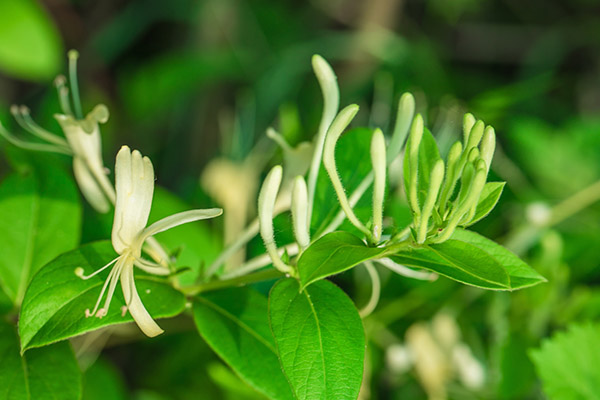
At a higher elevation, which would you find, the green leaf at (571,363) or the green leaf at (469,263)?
the green leaf at (469,263)

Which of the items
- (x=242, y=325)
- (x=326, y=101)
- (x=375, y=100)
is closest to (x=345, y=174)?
(x=326, y=101)

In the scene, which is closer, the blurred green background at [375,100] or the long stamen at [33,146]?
the long stamen at [33,146]

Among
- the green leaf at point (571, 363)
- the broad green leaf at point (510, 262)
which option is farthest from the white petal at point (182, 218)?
the green leaf at point (571, 363)

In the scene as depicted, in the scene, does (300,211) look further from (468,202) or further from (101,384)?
(101,384)

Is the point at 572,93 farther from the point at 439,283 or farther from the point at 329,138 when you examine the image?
the point at 329,138

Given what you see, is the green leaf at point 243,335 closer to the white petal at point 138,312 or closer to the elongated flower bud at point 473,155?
the white petal at point 138,312

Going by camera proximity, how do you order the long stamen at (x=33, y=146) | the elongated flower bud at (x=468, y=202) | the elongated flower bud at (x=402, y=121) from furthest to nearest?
the long stamen at (x=33, y=146)
the elongated flower bud at (x=402, y=121)
the elongated flower bud at (x=468, y=202)

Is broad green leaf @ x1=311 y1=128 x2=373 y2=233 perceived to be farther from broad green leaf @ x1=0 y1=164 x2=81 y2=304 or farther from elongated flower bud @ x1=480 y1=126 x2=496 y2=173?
broad green leaf @ x1=0 y1=164 x2=81 y2=304
